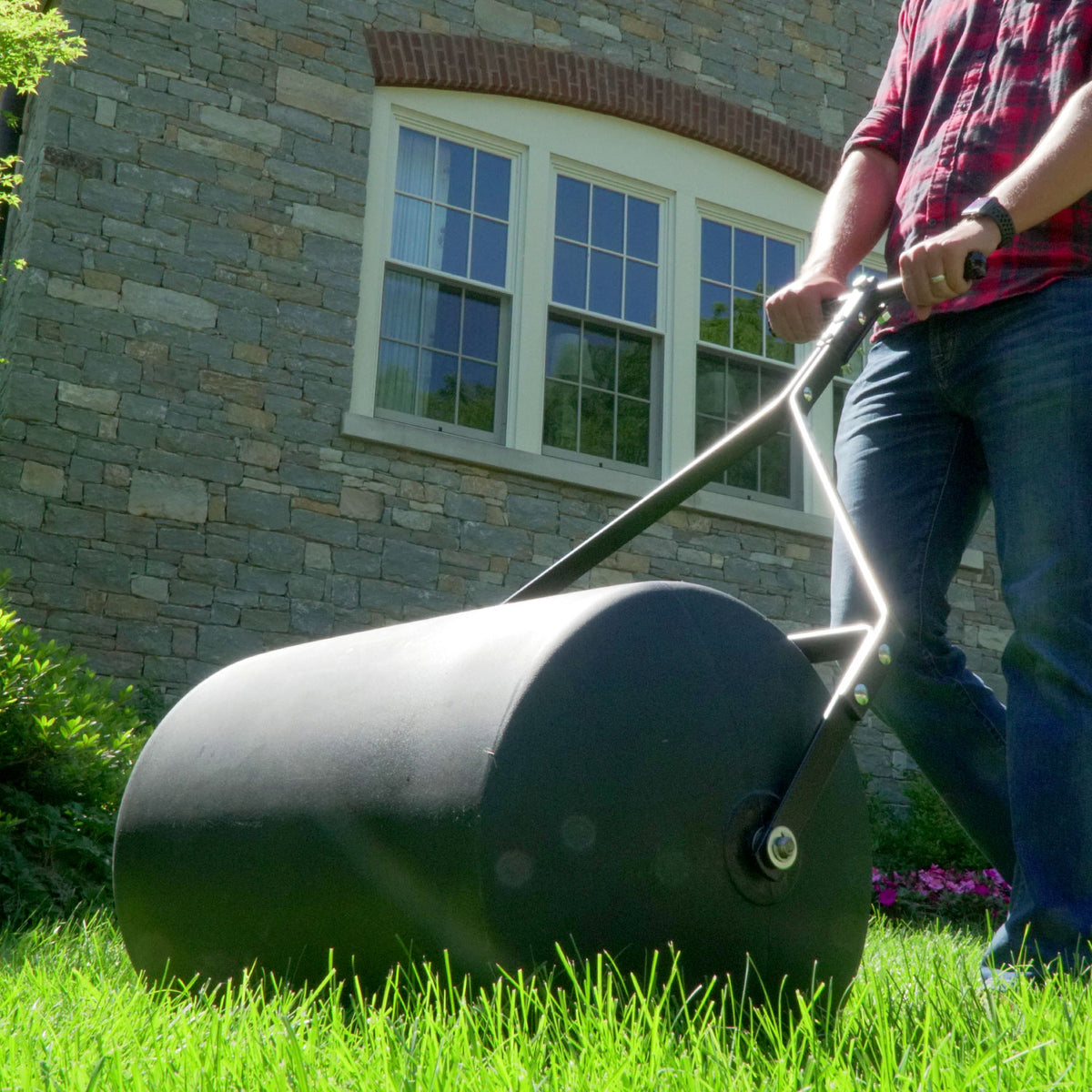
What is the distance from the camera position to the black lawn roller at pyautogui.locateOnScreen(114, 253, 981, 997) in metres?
1.54

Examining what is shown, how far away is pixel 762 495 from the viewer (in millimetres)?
7887

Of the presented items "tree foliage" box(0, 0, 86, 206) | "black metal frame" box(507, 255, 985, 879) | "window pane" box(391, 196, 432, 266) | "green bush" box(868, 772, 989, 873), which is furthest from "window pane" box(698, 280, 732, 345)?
"black metal frame" box(507, 255, 985, 879)

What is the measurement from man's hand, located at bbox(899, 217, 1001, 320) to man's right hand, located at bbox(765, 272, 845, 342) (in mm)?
342

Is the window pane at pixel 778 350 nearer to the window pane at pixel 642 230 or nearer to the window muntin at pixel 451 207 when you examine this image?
the window pane at pixel 642 230

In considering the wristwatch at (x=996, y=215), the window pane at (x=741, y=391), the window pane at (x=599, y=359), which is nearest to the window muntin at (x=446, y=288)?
the window pane at (x=599, y=359)

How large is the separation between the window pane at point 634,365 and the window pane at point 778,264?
3.38 ft

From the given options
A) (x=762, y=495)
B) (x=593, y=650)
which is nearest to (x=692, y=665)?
(x=593, y=650)

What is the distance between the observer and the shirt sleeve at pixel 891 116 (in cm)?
262

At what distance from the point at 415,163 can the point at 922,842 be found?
15.1 ft

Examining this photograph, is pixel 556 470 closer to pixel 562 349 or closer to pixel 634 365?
pixel 562 349

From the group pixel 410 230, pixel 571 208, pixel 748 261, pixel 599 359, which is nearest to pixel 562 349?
pixel 599 359

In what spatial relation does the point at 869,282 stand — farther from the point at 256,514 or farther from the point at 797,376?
the point at 256,514

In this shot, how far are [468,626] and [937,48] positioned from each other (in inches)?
61.1

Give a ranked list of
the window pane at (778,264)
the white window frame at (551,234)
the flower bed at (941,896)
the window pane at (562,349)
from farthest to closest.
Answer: the window pane at (778,264) → the window pane at (562,349) → the white window frame at (551,234) → the flower bed at (941,896)
